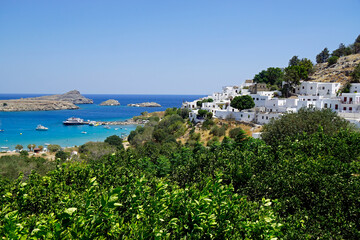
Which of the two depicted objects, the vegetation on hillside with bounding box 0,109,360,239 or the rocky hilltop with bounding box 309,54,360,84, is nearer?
the vegetation on hillside with bounding box 0,109,360,239

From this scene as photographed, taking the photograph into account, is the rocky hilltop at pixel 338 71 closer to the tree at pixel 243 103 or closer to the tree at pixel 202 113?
the tree at pixel 243 103

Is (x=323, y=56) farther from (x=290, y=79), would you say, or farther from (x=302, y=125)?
(x=302, y=125)

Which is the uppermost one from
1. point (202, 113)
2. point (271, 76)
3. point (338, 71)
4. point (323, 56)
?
point (323, 56)

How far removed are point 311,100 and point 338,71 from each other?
28060 millimetres

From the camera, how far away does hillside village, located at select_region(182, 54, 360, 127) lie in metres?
41.9

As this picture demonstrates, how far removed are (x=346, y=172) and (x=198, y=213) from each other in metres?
7.48

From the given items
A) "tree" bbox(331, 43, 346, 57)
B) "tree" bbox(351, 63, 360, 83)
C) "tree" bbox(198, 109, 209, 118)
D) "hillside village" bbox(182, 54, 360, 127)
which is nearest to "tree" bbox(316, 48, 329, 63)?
"tree" bbox(331, 43, 346, 57)

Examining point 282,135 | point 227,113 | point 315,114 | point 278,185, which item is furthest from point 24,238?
point 227,113

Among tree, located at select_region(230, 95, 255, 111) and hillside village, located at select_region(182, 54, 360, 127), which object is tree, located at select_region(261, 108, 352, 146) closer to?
hillside village, located at select_region(182, 54, 360, 127)

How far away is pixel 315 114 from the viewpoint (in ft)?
74.4

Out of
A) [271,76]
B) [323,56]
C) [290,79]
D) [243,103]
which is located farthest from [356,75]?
[323,56]

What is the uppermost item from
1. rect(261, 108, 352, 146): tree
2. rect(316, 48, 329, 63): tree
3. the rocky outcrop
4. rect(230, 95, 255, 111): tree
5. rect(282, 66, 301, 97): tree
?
rect(316, 48, 329, 63): tree

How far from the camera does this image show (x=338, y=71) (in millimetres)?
66625

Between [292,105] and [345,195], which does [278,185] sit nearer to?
[345,195]
